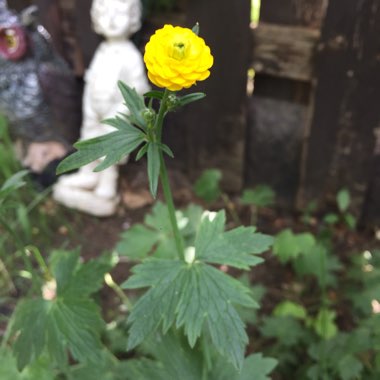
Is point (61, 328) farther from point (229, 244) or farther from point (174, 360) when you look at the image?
point (229, 244)

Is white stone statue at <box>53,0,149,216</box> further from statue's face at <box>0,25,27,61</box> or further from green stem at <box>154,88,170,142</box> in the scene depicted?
green stem at <box>154,88,170,142</box>

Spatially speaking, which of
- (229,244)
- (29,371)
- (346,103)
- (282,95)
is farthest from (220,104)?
(29,371)

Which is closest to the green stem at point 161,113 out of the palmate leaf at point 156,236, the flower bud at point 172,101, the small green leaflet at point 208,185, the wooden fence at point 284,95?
the flower bud at point 172,101

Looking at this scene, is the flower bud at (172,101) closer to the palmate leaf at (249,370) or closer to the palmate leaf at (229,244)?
the palmate leaf at (229,244)

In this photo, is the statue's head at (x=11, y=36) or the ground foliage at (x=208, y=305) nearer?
the ground foliage at (x=208, y=305)

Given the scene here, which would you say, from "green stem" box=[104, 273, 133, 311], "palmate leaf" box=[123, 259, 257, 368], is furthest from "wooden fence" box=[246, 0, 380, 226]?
"palmate leaf" box=[123, 259, 257, 368]

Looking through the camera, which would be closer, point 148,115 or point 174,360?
point 148,115
